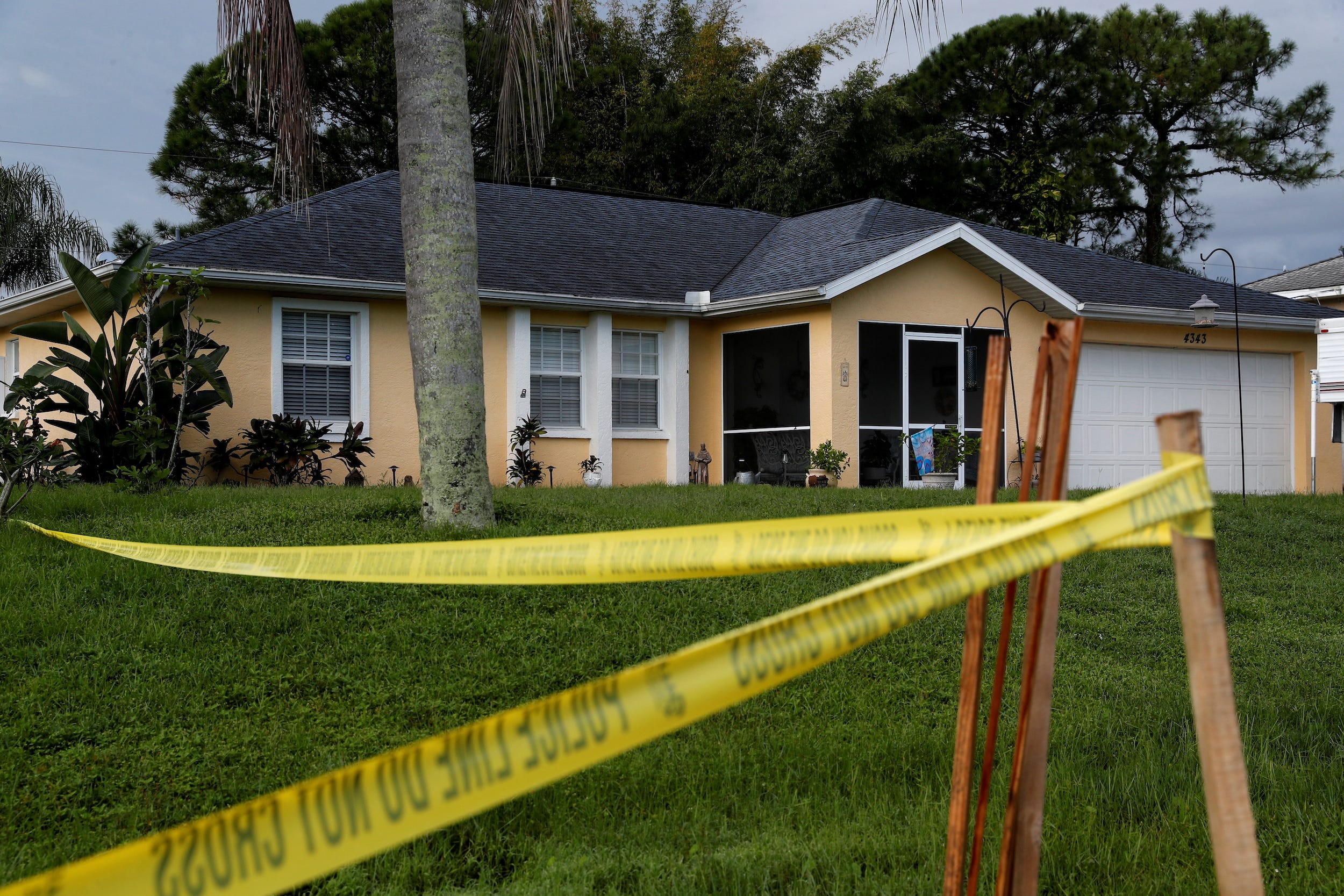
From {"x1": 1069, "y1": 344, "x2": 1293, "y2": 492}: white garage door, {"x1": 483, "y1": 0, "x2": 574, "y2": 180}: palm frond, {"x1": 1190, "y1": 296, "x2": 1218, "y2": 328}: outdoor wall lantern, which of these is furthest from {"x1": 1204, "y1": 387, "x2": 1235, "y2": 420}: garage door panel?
{"x1": 483, "y1": 0, "x2": 574, "y2": 180}: palm frond

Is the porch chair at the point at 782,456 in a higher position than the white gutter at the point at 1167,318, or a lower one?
lower

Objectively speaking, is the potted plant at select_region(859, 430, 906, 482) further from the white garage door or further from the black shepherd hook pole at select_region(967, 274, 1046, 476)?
the white garage door

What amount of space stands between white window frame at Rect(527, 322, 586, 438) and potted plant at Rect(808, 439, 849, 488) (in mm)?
3345

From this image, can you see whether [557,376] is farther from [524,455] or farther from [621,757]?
[621,757]

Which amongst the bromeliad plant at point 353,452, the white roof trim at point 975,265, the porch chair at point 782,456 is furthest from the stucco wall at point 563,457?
the white roof trim at point 975,265

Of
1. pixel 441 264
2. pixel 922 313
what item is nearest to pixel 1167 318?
pixel 922 313

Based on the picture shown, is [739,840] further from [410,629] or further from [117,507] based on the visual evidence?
[117,507]

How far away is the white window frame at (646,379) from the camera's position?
16.2 metres

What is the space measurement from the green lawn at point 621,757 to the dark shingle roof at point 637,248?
6.87 metres

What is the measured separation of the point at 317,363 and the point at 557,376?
3.42 m

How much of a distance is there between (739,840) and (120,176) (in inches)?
1296

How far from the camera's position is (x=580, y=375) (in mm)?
15914

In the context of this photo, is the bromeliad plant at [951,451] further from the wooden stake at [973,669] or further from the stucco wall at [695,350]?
the wooden stake at [973,669]

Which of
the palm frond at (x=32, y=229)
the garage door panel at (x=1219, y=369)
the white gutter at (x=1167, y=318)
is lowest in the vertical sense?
the garage door panel at (x=1219, y=369)
